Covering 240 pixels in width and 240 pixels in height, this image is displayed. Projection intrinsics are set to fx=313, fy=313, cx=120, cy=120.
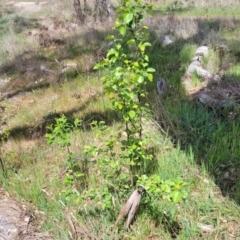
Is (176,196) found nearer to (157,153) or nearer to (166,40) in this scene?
(157,153)

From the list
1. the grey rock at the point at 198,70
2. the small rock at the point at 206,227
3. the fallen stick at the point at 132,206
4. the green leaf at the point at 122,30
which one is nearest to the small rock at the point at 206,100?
the grey rock at the point at 198,70

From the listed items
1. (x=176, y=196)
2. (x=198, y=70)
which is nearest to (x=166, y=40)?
(x=198, y=70)

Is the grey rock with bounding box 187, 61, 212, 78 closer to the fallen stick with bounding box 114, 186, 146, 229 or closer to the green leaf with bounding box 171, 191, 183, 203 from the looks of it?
the fallen stick with bounding box 114, 186, 146, 229

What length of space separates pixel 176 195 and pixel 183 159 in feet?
3.86

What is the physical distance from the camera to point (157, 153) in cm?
317

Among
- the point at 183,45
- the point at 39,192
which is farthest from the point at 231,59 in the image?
the point at 39,192

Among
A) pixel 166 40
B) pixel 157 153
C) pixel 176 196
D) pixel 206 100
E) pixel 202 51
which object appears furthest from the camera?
pixel 166 40

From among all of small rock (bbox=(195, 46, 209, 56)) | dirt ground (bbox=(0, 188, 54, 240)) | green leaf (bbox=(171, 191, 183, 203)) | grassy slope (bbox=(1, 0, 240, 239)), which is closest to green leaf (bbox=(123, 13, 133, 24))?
green leaf (bbox=(171, 191, 183, 203))

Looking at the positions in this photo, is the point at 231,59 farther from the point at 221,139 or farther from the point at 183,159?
the point at 183,159

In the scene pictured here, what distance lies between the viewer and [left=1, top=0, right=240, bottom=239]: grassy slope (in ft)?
7.92

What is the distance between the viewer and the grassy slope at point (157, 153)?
2414mm

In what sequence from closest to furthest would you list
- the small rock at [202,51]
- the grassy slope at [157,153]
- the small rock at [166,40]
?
the grassy slope at [157,153]
the small rock at [202,51]
the small rock at [166,40]

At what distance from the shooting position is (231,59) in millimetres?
5312

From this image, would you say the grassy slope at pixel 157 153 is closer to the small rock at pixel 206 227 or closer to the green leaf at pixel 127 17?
the small rock at pixel 206 227
